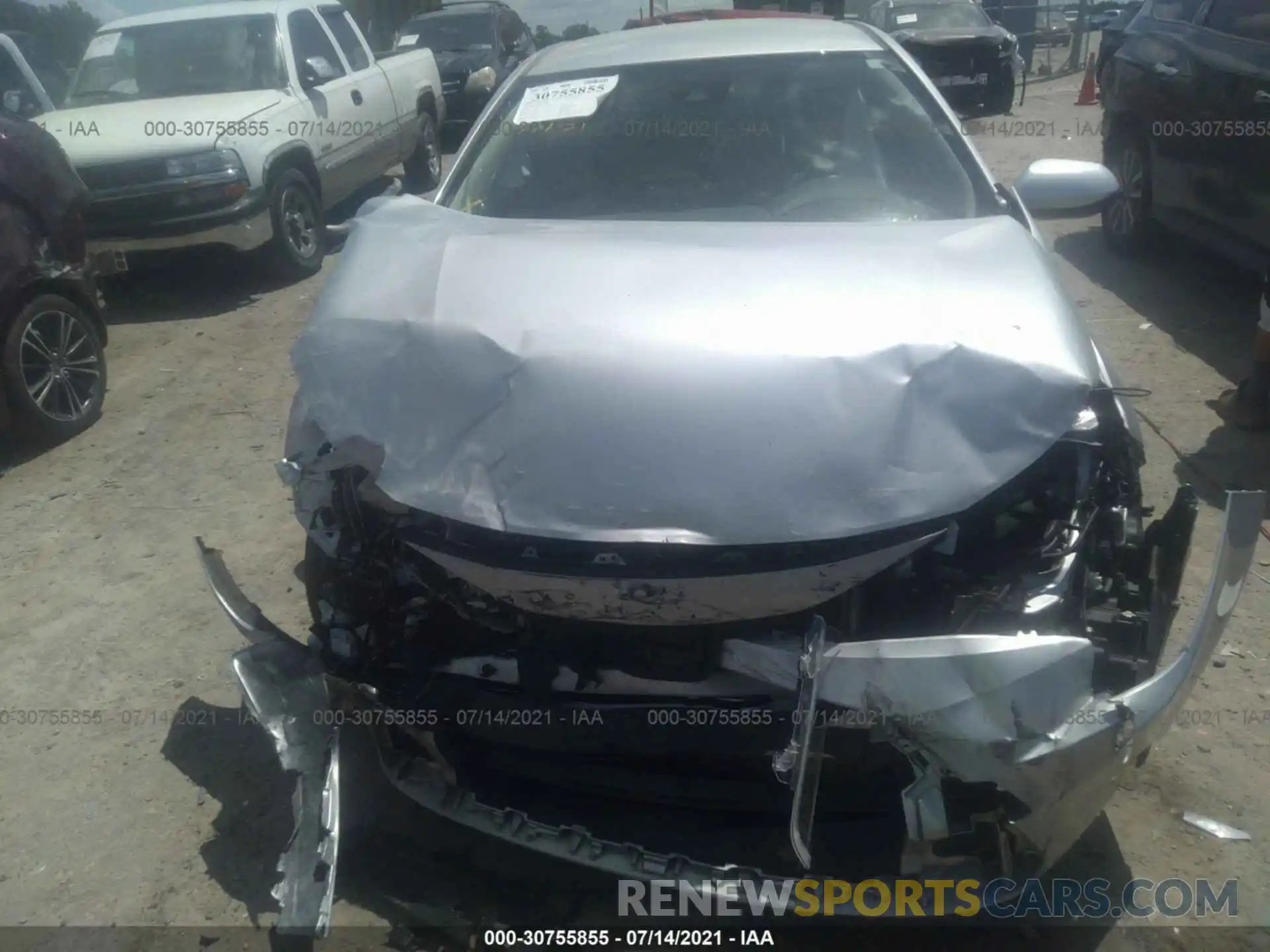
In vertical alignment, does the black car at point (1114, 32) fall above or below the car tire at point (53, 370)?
above

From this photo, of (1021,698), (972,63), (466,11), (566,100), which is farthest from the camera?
(466,11)

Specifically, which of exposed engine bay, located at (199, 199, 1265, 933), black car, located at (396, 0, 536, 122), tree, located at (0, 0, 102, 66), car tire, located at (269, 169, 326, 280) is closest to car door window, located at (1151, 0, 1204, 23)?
exposed engine bay, located at (199, 199, 1265, 933)

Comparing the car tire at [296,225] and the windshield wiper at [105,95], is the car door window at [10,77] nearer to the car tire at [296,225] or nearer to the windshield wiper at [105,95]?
the windshield wiper at [105,95]

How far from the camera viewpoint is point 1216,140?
5.70m

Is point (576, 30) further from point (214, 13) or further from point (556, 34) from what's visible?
point (214, 13)

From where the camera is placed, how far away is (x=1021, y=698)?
6.06 feet

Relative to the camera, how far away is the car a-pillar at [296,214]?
7500mm

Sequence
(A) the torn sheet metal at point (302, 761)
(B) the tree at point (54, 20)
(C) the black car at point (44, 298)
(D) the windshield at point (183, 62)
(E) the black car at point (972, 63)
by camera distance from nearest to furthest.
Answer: (A) the torn sheet metal at point (302, 761)
(C) the black car at point (44, 298)
(D) the windshield at point (183, 62)
(E) the black car at point (972, 63)
(B) the tree at point (54, 20)

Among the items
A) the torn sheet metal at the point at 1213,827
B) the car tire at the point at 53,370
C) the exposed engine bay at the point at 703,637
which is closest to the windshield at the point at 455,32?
the car tire at the point at 53,370

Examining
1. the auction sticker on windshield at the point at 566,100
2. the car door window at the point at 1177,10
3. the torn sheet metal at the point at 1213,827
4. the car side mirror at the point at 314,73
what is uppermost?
the auction sticker on windshield at the point at 566,100

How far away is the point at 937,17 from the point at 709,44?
1185 cm

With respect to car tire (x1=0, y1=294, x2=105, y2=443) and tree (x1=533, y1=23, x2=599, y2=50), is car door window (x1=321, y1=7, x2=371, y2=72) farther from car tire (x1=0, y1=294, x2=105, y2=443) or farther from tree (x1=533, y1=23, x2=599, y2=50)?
tree (x1=533, y1=23, x2=599, y2=50)

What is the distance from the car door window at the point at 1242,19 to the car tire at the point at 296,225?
5.84 metres

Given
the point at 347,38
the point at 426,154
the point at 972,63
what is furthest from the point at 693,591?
the point at 972,63
